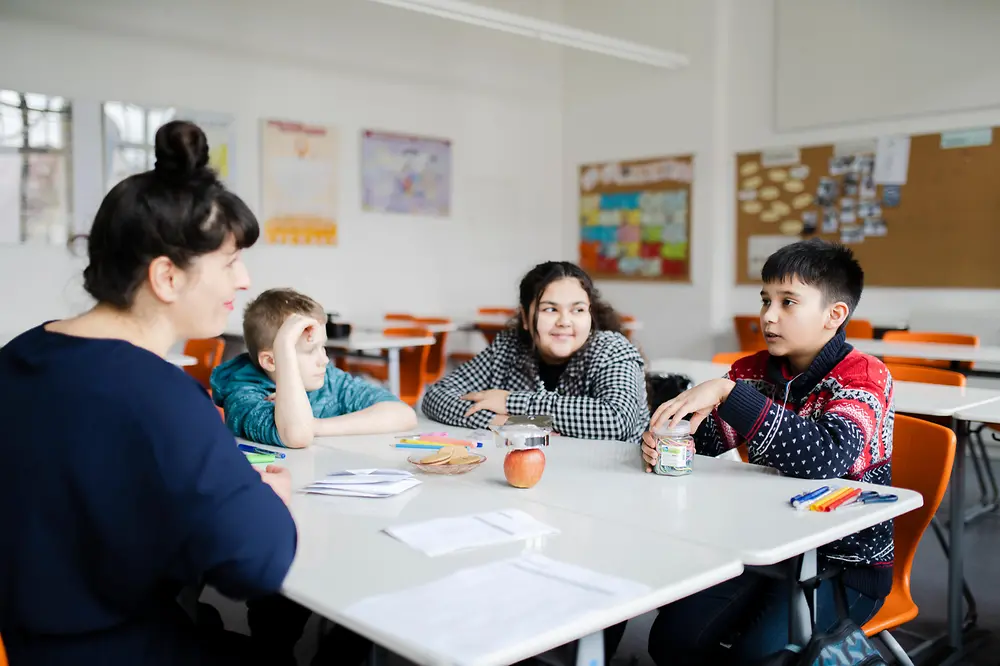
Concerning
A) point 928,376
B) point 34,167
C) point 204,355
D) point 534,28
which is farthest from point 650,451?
point 34,167

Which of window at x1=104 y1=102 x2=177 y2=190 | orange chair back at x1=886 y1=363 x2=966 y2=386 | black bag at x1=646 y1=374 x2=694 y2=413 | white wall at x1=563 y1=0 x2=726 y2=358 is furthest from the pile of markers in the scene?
white wall at x1=563 y1=0 x2=726 y2=358

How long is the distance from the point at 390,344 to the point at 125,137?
245 cm

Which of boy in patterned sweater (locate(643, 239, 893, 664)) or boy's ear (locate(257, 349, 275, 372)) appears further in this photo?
boy's ear (locate(257, 349, 275, 372))

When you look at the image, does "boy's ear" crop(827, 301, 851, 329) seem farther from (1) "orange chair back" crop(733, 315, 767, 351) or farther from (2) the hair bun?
(1) "orange chair back" crop(733, 315, 767, 351)

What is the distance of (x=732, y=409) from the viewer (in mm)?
1764

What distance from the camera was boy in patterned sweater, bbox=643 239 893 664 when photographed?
1737 millimetres

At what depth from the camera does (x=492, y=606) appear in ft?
3.66

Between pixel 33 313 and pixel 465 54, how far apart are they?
3.96m

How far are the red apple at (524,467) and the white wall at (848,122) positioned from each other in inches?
200

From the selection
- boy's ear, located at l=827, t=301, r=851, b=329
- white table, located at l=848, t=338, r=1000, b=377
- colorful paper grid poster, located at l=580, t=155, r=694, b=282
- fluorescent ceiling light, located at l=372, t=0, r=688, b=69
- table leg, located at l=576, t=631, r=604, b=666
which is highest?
fluorescent ceiling light, located at l=372, t=0, r=688, b=69

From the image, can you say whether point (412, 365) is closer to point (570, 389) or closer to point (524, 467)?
point (570, 389)

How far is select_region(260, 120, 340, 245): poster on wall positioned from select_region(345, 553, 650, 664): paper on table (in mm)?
5677

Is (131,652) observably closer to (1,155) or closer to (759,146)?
(1,155)

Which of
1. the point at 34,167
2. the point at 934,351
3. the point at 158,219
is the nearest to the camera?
the point at 158,219
